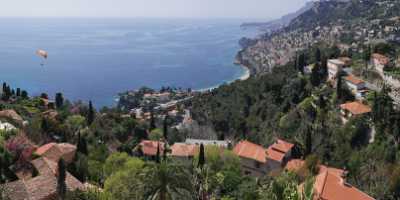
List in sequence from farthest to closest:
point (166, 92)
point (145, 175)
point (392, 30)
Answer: point (166, 92) < point (392, 30) < point (145, 175)

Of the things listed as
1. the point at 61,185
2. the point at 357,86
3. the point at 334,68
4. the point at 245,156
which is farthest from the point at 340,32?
the point at 61,185

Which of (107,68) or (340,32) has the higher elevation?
(340,32)

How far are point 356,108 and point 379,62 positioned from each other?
34.4 ft

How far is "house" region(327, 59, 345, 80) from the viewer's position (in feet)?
149

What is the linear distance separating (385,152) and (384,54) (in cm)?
2206

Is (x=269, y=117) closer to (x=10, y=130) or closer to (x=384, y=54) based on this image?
(x=384, y=54)

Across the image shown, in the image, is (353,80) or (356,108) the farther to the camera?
(353,80)

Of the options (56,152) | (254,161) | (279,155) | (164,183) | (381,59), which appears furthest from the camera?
(381,59)

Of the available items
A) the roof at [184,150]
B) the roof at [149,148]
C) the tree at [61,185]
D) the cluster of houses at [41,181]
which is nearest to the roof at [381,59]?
the roof at [184,150]

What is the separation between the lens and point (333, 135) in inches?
1364

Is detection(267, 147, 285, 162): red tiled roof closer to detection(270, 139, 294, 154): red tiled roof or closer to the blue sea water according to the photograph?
detection(270, 139, 294, 154): red tiled roof

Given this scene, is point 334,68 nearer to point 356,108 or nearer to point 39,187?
point 356,108

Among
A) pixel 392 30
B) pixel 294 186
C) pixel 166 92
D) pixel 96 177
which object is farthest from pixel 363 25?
pixel 294 186

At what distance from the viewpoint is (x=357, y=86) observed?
39719mm
